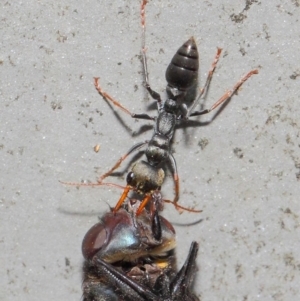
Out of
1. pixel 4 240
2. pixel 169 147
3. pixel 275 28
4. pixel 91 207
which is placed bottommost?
pixel 4 240

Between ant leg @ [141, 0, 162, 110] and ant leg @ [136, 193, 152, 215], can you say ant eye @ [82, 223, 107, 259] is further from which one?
ant leg @ [141, 0, 162, 110]

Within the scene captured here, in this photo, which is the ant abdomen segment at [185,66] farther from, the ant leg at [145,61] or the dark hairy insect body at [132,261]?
the dark hairy insect body at [132,261]

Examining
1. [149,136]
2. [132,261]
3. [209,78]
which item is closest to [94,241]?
[132,261]

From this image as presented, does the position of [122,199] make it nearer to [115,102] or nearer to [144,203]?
[144,203]

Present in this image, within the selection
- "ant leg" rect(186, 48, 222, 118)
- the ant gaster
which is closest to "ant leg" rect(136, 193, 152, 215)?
the ant gaster

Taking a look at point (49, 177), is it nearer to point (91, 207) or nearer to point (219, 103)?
point (91, 207)

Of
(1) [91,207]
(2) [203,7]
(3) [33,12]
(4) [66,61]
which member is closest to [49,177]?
(1) [91,207]
